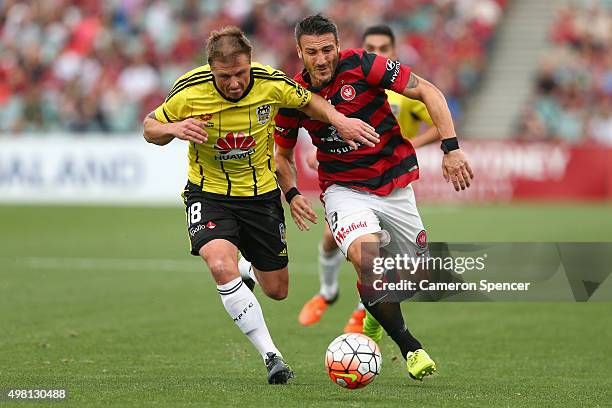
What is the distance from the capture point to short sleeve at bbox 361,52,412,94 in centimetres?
764

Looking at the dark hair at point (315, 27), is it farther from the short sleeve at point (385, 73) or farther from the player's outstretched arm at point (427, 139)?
the player's outstretched arm at point (427, 139)

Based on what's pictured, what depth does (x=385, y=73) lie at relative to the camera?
7676 mm

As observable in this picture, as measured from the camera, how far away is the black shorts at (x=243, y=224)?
301 inches

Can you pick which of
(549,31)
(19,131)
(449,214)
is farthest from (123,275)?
(549,31)

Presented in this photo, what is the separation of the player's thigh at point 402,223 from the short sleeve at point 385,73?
79 cm

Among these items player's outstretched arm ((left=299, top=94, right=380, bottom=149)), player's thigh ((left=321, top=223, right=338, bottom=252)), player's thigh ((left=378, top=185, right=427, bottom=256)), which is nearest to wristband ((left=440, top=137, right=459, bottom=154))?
player's outstretched arm ((left=299, top=94, right=380, bottom=149))

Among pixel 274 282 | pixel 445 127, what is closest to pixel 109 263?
pixel 274 282

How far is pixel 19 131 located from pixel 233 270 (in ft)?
64.3

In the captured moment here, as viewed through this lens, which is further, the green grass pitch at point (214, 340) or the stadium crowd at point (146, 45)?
the stadium crowd at point (146, 45)

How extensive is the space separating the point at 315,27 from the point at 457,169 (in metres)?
1.33

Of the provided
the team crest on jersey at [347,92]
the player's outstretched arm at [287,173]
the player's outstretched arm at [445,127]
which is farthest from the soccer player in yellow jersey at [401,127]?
the player's outstretched arm at [445,127]

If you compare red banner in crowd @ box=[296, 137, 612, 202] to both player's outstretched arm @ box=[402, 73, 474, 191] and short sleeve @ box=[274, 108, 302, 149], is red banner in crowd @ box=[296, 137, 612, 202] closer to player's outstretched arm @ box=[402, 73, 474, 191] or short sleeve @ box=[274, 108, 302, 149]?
short sleeve @ box=[274, 108, 302, 149]

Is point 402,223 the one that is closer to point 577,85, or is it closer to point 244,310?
point 244,310

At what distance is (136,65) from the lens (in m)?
27.0
